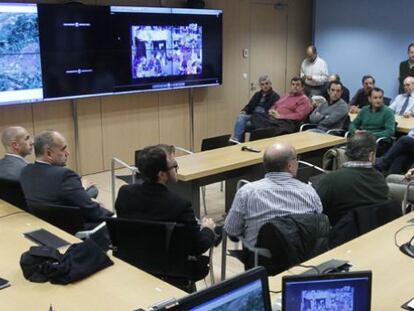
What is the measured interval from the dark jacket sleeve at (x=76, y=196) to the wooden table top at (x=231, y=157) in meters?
0.98

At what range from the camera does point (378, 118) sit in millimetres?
5902

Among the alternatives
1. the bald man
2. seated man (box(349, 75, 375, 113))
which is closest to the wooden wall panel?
seated man (box(349, 75, 375, 113))

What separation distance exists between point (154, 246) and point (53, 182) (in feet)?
2.90

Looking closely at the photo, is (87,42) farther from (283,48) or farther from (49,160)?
(283,48)

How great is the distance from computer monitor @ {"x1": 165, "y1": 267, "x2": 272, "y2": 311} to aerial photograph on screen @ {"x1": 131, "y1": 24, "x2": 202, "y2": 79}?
5406mm

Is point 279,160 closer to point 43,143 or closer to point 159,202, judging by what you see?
point 159,202

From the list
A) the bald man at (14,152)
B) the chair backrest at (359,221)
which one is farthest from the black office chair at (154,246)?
the bald man at (14,152)

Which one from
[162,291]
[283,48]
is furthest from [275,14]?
[162,291]

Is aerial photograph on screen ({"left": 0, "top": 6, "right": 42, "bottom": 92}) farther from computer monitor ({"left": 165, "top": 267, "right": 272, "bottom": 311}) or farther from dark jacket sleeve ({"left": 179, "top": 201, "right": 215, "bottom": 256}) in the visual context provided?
computer monitor ({"left": 165, "top": 267, "right": 272, "bottom": 311})

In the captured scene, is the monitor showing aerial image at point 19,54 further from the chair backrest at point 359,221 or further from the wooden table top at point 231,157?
the chair backrest at point 359,221

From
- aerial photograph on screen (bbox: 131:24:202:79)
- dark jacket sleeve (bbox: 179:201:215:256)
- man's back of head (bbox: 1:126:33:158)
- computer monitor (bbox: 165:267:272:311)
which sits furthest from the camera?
aerial photograph on screen (bbox: 131:24:202:79)

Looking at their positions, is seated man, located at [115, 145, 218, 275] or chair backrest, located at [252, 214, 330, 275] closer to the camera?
chair backrest, located at [252, 214, 330, 275]

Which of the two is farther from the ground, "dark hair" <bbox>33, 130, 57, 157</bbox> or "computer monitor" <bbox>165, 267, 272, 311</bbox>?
"dark hair" <bbox>33, 130, 57, 157</bbox>

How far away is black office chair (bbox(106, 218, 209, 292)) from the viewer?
251cm
